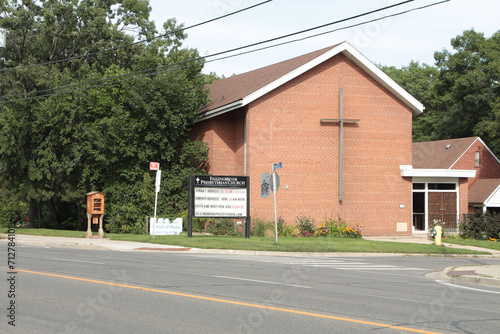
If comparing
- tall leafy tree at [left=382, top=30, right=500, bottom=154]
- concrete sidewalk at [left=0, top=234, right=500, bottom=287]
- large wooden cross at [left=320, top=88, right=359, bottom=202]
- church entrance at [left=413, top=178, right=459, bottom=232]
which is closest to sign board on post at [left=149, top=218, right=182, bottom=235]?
concrete sidewalk at [left=0, top=234, right=500, bottom=287]

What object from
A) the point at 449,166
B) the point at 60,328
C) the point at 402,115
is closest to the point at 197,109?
the point at 402,115

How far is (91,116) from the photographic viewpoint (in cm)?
3694

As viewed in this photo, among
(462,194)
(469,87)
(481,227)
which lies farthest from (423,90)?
(481,227)

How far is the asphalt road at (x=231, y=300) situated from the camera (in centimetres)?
823

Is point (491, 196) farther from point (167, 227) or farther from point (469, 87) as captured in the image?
point (167, 227)

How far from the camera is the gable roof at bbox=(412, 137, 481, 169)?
153 feet

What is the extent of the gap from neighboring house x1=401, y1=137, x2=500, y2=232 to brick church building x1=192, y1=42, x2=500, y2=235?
1.49 meters

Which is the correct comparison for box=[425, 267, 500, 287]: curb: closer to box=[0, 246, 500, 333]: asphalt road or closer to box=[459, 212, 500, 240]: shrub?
box=[0, 246, 500, 333]: asphalt road

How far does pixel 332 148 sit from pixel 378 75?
4.82 metres

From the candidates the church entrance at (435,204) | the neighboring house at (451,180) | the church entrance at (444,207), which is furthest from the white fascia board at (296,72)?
the church entrance at (444,207)

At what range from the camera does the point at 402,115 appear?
33.8m

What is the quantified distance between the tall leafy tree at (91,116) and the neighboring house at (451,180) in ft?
43.1

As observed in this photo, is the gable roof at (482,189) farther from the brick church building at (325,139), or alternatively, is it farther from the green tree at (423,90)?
the green tree at (423,90)

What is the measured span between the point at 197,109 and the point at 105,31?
55.3 ft
